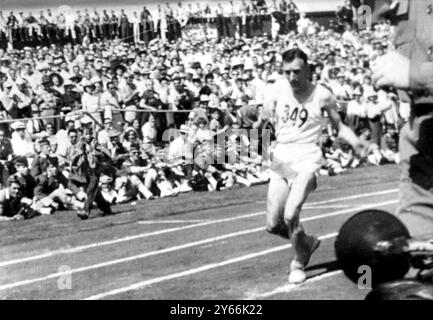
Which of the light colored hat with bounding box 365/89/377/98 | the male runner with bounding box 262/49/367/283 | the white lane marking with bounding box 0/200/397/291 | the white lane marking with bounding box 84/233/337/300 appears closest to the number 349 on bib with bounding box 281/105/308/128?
the male runner with bounding box 262/49/367/283

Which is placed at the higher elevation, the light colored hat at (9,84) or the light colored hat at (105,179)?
the light colored hat at (9,84)

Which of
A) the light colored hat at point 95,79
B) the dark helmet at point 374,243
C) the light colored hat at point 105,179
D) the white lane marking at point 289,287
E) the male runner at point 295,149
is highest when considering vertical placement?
the dark helmet at point 374,243

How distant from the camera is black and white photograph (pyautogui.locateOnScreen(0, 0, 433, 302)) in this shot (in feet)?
7.88

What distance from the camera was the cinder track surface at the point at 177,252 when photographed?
6719mm

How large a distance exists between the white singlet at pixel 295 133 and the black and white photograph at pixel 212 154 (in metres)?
0.01

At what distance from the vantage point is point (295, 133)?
721cm

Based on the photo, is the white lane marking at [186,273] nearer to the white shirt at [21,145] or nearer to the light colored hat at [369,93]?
the white shirt at [21,145]

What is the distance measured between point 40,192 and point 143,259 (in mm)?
3292

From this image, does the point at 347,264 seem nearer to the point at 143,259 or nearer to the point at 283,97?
the point at 283,97

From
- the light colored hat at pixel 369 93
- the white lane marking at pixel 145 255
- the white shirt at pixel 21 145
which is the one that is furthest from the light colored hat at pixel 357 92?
the white shirt at pixel 21 145

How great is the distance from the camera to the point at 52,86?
12.6m

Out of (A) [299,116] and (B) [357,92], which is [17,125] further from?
(B) [357,92]

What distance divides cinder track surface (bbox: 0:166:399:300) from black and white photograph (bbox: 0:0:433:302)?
1.3 inches

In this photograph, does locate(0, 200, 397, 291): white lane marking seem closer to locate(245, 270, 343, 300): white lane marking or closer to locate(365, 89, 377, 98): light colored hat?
locate(245, 270, 343, 300): white lane marking
